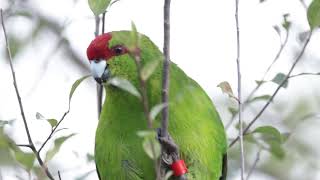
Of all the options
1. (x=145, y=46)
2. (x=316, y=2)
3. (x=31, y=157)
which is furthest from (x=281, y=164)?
(x=31, y=157)

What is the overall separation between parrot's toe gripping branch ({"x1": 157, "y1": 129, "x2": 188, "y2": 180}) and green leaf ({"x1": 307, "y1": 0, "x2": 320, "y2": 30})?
0.84 metres

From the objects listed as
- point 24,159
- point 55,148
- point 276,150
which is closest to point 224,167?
point 276,150

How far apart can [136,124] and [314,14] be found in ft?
2.90

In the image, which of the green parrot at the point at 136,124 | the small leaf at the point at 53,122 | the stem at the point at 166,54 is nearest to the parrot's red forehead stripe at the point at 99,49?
the green parrot at the point at 136,124

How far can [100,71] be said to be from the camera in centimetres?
374

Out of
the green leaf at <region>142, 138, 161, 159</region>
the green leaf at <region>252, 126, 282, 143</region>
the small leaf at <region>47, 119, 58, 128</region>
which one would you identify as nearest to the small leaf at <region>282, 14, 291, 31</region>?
the green leaf at <region>252, 126, 282, 143</region>

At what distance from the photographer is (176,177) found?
3246 mm

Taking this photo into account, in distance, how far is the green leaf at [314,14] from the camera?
136 inches

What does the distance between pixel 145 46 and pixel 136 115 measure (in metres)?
0.40

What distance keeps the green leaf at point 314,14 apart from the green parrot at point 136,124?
1.99 ft

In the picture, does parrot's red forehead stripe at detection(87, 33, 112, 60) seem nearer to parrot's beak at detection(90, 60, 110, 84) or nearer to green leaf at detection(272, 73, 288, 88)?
parrot's beak at detection(90, 60, 110, 84)

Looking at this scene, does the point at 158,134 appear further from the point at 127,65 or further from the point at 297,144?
the point at 297,144

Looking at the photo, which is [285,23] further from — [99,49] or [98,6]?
[98,6]

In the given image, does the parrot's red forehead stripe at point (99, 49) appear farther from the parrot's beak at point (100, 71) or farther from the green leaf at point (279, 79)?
the green leaf at point (279, 79)
